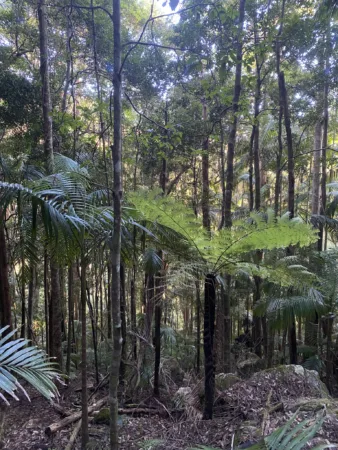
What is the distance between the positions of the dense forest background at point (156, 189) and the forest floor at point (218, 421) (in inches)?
12.4

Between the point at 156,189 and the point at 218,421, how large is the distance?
2676mm

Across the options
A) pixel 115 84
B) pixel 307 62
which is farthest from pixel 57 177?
pixel 307 62

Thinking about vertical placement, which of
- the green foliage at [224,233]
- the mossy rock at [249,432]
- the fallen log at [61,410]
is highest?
the green foliage at [224,233]

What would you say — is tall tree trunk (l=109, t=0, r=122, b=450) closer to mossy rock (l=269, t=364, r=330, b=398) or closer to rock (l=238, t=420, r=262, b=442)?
rock (l=238, t=420, r=262, b=442)

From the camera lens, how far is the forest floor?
9.61 ft

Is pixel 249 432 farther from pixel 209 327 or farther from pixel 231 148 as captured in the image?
pixel 231 148

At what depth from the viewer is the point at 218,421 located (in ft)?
11.0

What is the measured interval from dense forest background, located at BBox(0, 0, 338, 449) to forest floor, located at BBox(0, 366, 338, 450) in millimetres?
316

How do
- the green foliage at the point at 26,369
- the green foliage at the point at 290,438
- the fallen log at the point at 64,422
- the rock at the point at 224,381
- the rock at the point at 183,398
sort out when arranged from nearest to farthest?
the green foliage at the point at 290,438 < the green foliage at the point at 26,369 < the fallen log at the point at 64,422 < the rock at the point at 183,398 < the rock at the point at 224,381

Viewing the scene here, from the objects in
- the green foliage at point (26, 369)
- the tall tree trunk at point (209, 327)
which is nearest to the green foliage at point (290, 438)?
the green foliage at point (26, 369)

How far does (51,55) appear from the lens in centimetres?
721

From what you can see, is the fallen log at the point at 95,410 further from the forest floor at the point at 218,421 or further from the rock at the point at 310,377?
the rock at the point at 310,377

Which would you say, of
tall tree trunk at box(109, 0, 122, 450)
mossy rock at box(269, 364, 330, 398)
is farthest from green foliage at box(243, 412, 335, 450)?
mossy rock at box(269, 364, 330, 398)

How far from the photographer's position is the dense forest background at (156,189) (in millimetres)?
2727
